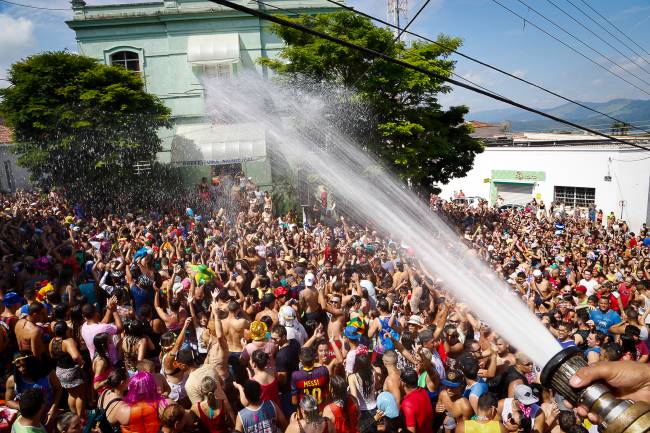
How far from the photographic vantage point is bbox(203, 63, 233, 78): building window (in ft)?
78.9

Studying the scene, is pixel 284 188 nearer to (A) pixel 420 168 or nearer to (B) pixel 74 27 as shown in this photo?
(A) pixel 420 168

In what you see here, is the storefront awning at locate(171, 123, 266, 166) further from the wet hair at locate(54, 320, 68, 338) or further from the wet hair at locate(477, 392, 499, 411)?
the wet hair at locate(477, 392, 499, 411)

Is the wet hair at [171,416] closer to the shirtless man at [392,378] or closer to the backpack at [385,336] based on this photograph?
the shirtless man at [392,378]

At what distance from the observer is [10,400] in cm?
399

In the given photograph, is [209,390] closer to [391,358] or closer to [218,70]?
[391,358]

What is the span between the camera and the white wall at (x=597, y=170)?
21203 mm

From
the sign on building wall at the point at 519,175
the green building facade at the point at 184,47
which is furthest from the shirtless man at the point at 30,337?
the sign on building wall at the point at 519,175

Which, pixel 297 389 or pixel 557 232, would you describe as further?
pixel 557 232

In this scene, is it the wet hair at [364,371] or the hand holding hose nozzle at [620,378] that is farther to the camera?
the wet hair at [364,371]

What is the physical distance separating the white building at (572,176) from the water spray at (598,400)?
24.0 m

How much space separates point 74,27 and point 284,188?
15.7 meters

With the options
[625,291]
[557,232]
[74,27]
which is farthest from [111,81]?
[625,291]

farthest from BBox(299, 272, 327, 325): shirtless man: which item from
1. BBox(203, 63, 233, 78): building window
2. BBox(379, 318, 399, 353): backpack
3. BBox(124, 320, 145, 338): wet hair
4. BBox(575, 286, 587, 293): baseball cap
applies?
BBox(203, 63, 233, 78): building window

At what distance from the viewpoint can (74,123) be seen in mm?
18297
